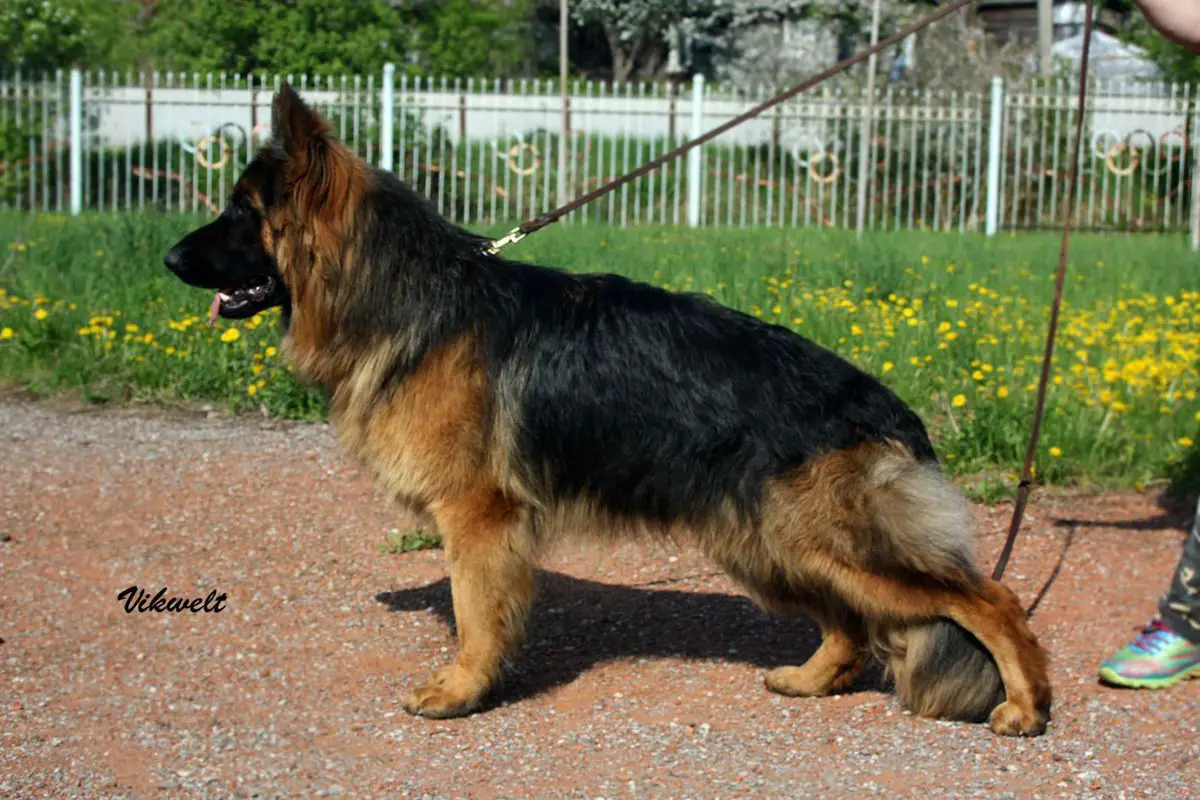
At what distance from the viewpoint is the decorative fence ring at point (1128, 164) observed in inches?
720

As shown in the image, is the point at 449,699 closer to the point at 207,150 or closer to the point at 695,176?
the point at 695,176

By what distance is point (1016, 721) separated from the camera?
4.11 m

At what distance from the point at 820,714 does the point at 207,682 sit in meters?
2.07

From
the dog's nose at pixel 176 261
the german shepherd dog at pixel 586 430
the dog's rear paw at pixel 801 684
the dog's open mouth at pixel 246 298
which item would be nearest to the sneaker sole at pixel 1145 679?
the german shepherd dog at pixel 586 430

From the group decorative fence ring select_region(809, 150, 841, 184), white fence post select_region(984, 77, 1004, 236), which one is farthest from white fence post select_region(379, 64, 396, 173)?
white fence post select_region(984, 77, 1004, 236)

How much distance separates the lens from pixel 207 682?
14.7 feet

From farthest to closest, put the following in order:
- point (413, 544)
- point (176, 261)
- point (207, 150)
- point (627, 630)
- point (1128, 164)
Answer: point (1128, 164) < point (207, 150) < point (413, 544) < point (627, 630) < point (176, 261)

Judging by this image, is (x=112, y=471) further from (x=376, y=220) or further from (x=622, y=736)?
(x=622, y=736)

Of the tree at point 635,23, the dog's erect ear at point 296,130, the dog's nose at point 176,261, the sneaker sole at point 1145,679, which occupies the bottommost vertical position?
the sneaker sole at point 1145,679

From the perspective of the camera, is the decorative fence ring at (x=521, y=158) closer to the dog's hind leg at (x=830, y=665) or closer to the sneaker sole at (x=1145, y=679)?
the dog's hind leg at (x=830, y=665)

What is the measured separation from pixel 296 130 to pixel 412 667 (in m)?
1.92

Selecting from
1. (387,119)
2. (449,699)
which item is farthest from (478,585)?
(387,119)

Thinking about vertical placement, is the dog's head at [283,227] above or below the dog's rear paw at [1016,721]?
above

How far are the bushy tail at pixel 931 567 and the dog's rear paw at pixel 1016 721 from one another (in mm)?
63
